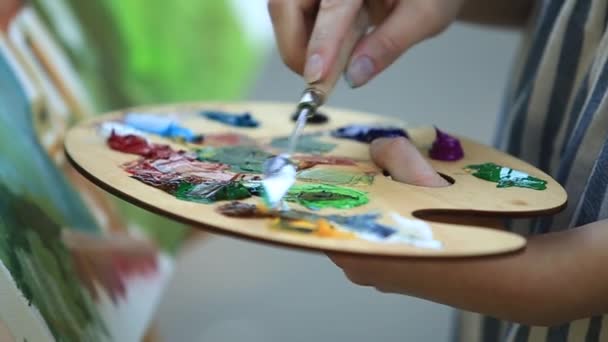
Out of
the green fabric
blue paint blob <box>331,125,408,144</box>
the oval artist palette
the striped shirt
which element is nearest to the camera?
the oval artist palette

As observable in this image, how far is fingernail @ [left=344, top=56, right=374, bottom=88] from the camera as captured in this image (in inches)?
18.2

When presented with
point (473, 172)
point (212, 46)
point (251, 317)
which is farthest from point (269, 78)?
point (473, 172)

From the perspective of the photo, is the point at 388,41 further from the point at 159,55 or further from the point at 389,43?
the point at 159,55

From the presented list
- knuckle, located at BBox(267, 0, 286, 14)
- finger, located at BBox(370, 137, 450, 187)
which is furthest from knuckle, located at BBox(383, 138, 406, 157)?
knuckle, located at BBox(267, 0, 286, 14)

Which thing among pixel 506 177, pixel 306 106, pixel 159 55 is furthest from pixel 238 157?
pixel 159 55

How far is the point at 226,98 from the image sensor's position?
0.92 meters

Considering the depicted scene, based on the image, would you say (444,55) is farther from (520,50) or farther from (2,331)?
(2,331)

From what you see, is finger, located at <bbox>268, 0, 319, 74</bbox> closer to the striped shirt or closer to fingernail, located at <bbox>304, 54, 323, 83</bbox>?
fingernail, located at <bbox>304, 54, 323, 83</bbox>

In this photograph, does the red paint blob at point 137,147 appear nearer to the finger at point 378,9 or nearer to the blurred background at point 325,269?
the finger at point 378,9

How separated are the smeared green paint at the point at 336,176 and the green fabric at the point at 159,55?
36cm

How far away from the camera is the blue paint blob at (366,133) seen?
52 cm

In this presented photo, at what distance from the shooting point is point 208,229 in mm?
329

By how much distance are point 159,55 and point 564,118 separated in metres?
0.47

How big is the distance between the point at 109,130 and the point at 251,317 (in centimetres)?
35
